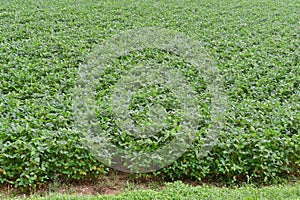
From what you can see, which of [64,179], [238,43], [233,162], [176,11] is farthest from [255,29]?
[64,179]

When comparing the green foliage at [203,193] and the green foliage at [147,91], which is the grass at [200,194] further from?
the green foliage at [147,91]

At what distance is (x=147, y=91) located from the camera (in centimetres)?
409

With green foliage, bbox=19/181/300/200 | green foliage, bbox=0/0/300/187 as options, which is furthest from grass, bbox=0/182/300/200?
green foliage, bbox=0/0/300/187

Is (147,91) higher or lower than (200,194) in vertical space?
higher

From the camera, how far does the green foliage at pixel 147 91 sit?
2.92 metres

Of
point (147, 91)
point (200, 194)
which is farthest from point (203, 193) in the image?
point (147, 91)

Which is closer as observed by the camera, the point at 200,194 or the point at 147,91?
the point at 200,194

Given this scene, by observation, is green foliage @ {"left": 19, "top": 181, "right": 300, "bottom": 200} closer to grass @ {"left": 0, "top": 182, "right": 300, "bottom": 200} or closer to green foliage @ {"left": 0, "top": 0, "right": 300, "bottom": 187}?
grass @ {"left": 0, "top": 182, "right": 300, "bottom": 200}

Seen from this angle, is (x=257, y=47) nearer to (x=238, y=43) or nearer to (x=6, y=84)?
(x=238, y=43)

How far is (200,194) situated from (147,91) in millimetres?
1684

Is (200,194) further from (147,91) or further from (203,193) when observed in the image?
(147,91)

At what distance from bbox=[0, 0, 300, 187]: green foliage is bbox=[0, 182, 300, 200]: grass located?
20 centimetres

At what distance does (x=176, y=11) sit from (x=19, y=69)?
5160mm

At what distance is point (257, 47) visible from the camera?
238 inches
